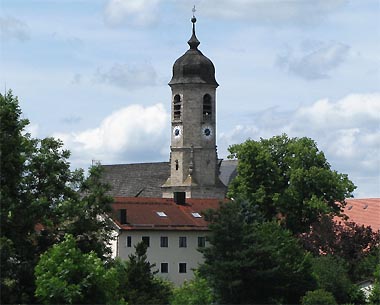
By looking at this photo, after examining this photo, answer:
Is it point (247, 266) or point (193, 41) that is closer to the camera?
point (247, 266)

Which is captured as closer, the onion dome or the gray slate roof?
the onion dome

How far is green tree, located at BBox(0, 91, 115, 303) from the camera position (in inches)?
1810

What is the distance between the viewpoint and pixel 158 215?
76.5 m

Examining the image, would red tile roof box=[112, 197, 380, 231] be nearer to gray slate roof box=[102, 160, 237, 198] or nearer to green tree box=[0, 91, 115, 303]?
green tree box=[0, 91, 115, 303]

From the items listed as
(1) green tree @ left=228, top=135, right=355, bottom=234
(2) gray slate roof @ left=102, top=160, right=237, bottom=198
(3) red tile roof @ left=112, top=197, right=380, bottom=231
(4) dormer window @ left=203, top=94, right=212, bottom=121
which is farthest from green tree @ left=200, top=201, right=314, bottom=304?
(2) gray slate roof @ left=102, top=160, right=237, bottom=198

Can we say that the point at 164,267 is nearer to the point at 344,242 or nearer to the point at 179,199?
the point at 179,199

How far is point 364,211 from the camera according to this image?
87.1 m

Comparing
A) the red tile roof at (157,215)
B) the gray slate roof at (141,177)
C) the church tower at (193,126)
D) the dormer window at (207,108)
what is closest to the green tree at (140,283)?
the red tile roof at (157,215)

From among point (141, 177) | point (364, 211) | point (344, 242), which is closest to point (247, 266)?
point (344, 242)

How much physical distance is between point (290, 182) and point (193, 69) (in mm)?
27187

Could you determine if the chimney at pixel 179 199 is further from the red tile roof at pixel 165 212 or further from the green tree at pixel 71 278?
the green tree at pixel 71 278

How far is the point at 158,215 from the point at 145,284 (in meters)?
22.5

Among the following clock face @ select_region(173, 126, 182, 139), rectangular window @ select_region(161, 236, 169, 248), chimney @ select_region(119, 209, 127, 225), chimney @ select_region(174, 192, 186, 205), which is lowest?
rectangular window @ select_region(161, 236, 169, 248)

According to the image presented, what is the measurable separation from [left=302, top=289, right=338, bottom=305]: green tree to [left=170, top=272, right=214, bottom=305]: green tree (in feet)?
13.9
